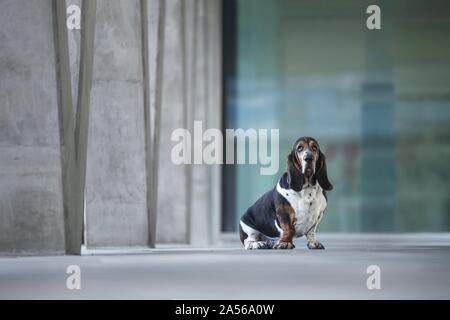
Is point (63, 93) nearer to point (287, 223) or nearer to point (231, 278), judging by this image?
point (287, 223)

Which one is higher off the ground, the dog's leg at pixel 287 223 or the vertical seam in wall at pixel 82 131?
the vertical seam in wall at pixel 82 131

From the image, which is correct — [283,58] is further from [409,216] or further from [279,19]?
[409,216]

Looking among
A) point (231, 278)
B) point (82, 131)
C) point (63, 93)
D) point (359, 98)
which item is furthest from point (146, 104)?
point (359, 98)

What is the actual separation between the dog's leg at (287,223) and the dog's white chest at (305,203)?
0.06m

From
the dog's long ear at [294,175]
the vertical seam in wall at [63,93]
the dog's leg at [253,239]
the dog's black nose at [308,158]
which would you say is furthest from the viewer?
the dog's leg at [253,239]

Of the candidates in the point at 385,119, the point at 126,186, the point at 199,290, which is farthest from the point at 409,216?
the point at 199,290

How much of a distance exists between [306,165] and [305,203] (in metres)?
0.49

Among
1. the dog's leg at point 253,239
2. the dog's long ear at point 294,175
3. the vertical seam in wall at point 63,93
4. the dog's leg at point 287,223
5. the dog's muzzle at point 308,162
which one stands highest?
the vertical seam in wall at point 63,93

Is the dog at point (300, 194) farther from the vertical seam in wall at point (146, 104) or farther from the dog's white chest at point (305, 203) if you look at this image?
the vertical seam in wall at point (146, 104)

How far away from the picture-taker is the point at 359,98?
A: 42719mm

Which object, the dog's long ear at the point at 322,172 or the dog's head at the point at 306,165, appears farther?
the dog's long ear at the point at 322,172

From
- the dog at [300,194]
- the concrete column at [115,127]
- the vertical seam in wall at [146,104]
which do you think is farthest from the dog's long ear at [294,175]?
the vertical seam in wall at [146,104]

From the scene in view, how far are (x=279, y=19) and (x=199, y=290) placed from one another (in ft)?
123

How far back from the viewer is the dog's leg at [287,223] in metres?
12.8
